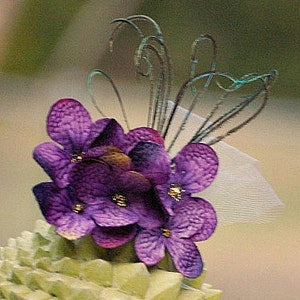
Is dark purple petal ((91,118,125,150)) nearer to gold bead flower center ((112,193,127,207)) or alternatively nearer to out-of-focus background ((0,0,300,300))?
gold bead flower center ((112,193,127,207))

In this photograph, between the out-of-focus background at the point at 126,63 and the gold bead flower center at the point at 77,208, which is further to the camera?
the out-of-focus background at the point at 126,63

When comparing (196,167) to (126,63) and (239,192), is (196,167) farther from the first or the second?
(126,63)

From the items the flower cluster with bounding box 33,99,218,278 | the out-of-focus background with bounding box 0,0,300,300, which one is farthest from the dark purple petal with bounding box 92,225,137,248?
the out-of-focus background with bounding box 0,0,300,300

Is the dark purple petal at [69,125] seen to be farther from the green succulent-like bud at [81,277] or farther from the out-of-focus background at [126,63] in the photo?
the out-of-focus background at [126,63]

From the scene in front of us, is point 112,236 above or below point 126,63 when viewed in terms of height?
below

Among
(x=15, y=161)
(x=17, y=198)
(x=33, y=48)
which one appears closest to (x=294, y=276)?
(x=17, y=198)

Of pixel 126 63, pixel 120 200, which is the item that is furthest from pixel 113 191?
pixel 126 63

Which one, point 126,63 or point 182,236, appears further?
→ point 126,63

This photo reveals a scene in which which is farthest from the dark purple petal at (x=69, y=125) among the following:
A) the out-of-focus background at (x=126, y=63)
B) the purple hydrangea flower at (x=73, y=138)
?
the out-of-focus background at (x=126, y=63)
